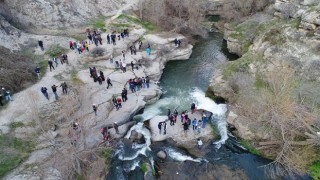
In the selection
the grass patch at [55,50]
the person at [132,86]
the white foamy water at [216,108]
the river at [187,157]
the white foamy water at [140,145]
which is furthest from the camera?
the grass patch at [55,50]

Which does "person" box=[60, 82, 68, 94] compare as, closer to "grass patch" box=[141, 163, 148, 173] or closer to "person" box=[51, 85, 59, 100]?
"person" box=[51, 85, 59, 100]

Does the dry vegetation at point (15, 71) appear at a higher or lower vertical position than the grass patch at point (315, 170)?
higher

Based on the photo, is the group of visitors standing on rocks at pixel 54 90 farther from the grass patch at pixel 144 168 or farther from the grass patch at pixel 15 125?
the grass patch at pixel 144 168

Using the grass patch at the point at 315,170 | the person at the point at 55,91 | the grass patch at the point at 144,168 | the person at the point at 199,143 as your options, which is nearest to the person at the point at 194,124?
the person at the point at 199,143

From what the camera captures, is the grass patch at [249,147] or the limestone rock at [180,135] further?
the limestone rock at [180,135]

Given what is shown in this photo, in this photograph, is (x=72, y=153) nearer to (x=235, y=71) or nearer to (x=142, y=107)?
(x=142, y=107)

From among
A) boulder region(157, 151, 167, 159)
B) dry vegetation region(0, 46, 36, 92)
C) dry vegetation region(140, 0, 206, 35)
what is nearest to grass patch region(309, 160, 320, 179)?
boulder region(157, 151, 167, 159)

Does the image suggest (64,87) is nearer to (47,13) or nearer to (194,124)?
(194,124)
